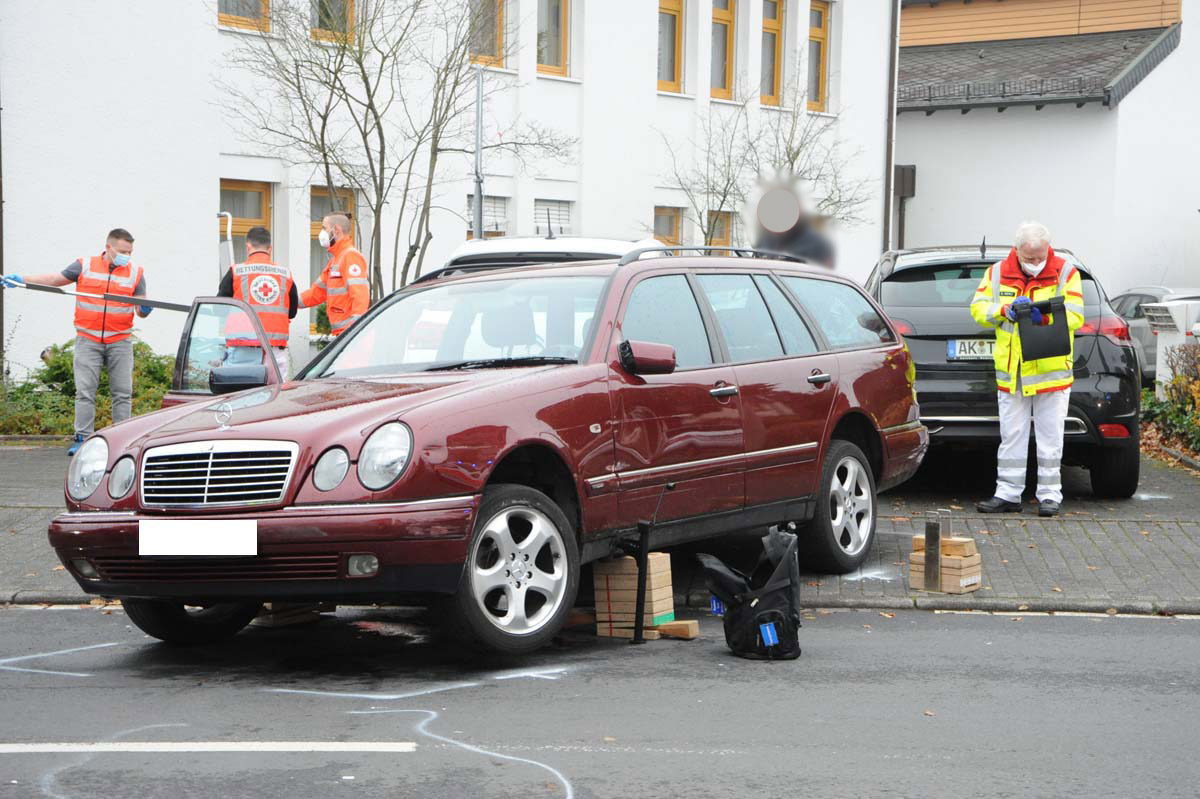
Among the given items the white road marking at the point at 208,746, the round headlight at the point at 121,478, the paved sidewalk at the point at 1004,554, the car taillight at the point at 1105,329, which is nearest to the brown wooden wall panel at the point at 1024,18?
the paved sidewalk at the point at 1004,554

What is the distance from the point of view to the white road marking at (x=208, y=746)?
524cm

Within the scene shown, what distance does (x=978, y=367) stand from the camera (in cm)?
1133

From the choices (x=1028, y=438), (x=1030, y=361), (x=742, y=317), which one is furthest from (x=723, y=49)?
(x=742, y=317)

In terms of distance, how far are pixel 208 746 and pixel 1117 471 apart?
8.01m

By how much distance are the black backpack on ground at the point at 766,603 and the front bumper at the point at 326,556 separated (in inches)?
49.0

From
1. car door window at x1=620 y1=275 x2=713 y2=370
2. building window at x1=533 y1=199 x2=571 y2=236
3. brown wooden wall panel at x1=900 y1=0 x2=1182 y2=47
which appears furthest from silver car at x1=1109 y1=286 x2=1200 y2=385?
car door window at x1=620 y1=275 x2=713 y2=370

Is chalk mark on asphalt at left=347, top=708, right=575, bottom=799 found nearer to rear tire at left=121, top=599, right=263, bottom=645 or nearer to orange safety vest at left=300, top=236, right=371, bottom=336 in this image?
rear tire at left=121, top=599, right=263, bottom=645

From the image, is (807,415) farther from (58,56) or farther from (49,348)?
(58,56)

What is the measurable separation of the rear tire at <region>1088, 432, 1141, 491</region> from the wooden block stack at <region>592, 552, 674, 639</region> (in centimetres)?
525

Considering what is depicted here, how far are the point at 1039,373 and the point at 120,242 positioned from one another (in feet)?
24.9

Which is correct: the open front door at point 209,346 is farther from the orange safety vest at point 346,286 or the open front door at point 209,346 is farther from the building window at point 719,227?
the building window at point 719,227

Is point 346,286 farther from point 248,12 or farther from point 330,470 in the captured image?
point 330,470

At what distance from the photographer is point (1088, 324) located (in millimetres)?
11258

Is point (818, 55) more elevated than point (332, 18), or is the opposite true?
point (818, 55)
